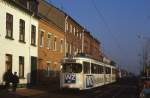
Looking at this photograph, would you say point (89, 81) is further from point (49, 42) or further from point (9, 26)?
point (49, 42)

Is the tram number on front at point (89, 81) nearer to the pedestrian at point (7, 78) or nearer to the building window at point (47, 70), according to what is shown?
the pedestrian at point (7, 78)

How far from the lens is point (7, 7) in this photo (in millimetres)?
36719

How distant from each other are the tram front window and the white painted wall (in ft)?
14.4

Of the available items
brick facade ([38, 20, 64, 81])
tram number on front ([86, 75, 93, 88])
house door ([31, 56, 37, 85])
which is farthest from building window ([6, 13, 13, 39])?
brick facade ([38, 20, 64, 81])

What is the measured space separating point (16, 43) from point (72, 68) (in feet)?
18.0

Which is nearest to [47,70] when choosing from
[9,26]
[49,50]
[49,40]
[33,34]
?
[49,50]

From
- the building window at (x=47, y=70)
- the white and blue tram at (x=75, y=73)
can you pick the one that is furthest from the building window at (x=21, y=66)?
the building window at (x=47, y=70)

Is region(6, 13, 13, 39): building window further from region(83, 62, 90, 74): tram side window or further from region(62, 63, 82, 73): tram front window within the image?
region(83, 62, 90, 74): tram side window

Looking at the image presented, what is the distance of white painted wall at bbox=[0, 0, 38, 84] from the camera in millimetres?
35562

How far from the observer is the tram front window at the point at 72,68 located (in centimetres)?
3809

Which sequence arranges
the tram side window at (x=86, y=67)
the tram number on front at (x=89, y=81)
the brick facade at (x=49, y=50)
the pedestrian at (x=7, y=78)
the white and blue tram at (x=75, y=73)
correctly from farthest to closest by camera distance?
the brick facade at (x=49, y=50), the tram number on front at (x=89, y=81), the tram side window at (x=86, y=67), the white and blue tram at (x=75, y=73), the pedestrian at (x=7, y=78)

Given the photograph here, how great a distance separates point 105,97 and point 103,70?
17.1m

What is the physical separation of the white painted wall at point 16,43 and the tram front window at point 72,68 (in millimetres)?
4398

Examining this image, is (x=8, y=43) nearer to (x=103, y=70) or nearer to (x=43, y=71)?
(x=43, y=71)
